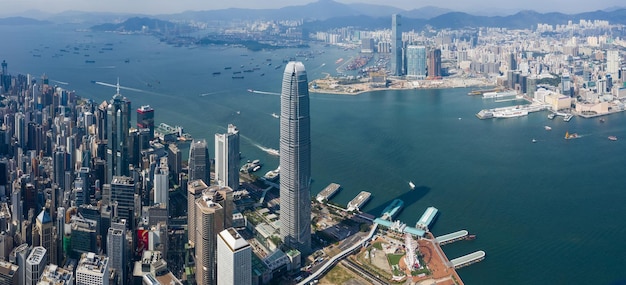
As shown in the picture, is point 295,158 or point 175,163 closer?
point 295,158

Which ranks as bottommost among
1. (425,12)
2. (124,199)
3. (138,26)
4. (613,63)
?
(124,199)

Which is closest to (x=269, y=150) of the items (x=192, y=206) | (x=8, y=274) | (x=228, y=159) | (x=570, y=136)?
(x=228, y=159)

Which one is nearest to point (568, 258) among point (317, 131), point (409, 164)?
point (409, 164)

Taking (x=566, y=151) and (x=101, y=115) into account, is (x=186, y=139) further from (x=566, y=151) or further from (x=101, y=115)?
(x=566, y=151)

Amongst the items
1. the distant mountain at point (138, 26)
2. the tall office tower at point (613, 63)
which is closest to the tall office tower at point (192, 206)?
the tall office tower at point (613, 63)

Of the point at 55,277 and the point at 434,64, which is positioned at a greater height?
the point at 434,64

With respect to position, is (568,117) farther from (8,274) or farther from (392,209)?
(8,274)

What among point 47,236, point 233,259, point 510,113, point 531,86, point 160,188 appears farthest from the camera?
point 531,86
